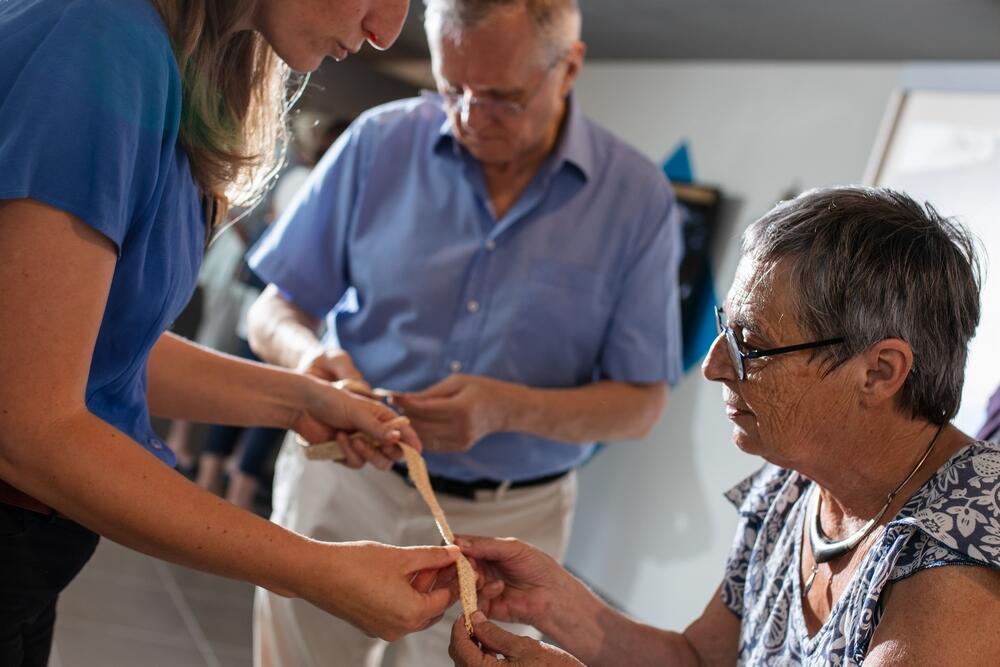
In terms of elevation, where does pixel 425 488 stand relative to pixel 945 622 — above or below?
below

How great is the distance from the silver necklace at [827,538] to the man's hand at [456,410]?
2.18 feet

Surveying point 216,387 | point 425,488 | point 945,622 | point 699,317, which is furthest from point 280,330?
point 699,317

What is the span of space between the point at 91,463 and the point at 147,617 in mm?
3148

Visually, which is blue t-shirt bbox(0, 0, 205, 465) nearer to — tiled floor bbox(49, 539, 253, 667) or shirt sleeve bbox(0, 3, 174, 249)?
shirt sleeve bbox(0, 3, 174, 249)

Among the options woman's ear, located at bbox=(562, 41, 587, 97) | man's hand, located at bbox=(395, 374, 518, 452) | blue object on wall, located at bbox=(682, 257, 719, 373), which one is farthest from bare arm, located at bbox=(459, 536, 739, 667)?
blue object on wall, located at bbox=(682, 257, 719, 373)

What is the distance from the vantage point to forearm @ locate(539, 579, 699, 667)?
1.67 metres

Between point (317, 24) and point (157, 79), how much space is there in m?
0.25

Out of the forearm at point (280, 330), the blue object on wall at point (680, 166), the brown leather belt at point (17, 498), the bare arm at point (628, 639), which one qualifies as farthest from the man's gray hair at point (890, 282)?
the blue object on wall at point (680, 166)

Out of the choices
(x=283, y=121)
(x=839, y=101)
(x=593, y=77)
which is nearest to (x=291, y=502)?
(x=283, y=121)

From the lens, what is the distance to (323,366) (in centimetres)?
205

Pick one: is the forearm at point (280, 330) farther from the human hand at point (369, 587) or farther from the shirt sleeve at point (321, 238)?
the human hand at point (369, 587)


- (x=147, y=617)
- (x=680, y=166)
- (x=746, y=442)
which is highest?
(x=680, y=166)

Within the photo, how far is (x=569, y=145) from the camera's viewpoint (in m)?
2.30

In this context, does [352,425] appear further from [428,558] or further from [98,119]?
[98,119]
